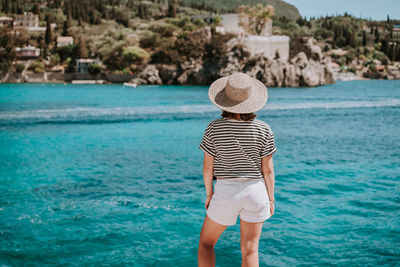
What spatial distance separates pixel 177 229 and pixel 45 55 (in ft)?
278

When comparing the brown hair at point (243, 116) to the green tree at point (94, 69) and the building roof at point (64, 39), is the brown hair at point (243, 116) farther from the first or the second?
the building roof at point (64, 39)

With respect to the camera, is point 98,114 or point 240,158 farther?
point 98,114

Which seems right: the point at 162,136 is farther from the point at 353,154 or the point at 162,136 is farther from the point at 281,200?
the point at 281,200

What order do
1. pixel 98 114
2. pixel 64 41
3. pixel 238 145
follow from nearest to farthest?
pixel 238 145 → pixel 98 114 → pixel 64 41

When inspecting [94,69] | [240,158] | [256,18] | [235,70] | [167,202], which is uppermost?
[256,18]

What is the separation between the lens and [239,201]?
104 inches

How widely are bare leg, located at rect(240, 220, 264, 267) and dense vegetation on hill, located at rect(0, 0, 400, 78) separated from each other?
6316cm

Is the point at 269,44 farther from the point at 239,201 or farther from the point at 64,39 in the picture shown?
the point at 239,201

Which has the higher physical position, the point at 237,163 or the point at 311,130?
the point at 237,163

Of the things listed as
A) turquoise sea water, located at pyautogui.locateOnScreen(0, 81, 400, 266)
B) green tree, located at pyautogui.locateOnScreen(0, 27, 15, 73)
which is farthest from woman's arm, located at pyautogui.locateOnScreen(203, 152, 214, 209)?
green tree, located at pyautogui.locateOnScreen(0, 27, 15, 73)

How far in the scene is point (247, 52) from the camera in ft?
209

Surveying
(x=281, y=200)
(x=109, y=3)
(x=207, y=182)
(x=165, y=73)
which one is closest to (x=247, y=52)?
(x=165, y=73)

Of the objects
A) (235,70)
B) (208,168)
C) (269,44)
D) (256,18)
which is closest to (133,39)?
(256,18)

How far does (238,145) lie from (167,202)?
442 centimetres
